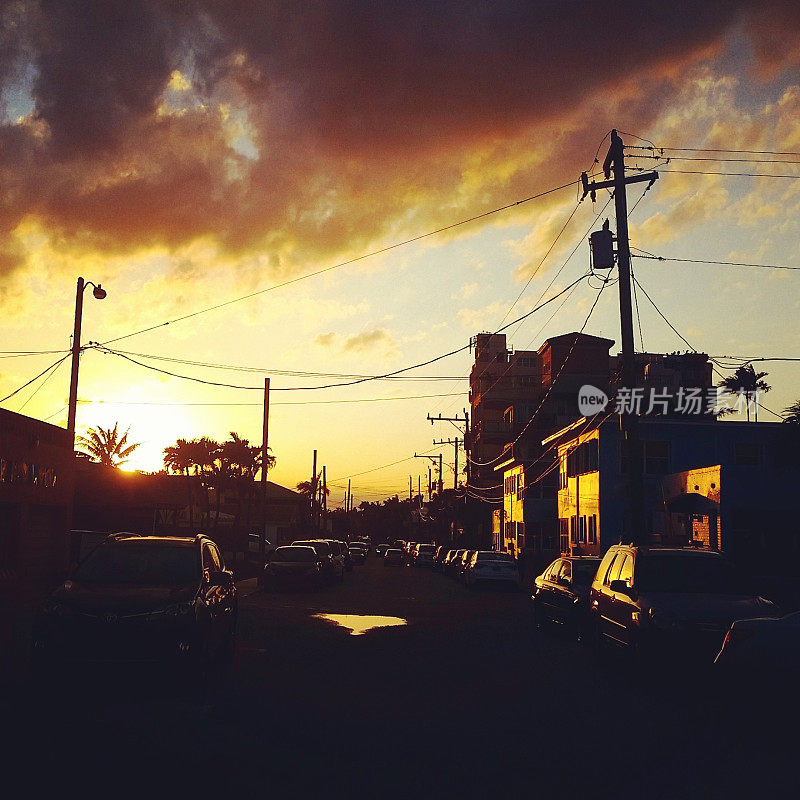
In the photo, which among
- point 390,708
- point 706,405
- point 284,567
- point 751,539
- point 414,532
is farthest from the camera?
point 414,532

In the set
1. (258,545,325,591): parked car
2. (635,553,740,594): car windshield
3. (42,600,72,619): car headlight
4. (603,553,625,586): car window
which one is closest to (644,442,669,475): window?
(258,545,325,591): parked car

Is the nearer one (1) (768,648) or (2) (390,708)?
(1) (768,648)

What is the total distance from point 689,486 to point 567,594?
26.4 meters

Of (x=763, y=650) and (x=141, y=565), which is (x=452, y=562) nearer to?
(x=141, y=565)

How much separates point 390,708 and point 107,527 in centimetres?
3335

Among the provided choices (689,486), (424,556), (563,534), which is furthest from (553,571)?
(424,556)

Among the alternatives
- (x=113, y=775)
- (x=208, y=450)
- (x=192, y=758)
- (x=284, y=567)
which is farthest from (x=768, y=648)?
(x=208, y=450)

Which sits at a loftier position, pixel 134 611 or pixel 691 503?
pixel 691 503

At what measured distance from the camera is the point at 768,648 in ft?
27.9

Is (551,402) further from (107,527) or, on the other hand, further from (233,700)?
(233,700)

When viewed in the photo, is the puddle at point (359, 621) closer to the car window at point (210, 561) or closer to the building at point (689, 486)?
the car window at point (210, 561)

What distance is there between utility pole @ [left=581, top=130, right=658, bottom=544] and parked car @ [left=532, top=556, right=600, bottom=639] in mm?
4101

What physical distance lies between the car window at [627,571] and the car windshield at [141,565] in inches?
239

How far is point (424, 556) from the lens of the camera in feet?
227
